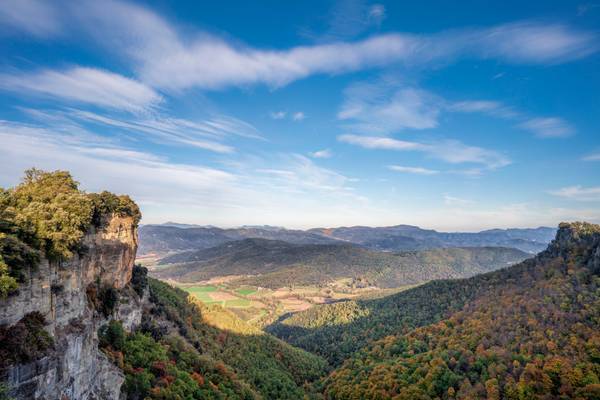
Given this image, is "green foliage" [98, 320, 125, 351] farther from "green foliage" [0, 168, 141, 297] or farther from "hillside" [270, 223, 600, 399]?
"hillside" [270, 223, 600, 399]

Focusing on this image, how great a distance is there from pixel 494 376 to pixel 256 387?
46.5m

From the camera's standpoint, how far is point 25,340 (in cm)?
1973

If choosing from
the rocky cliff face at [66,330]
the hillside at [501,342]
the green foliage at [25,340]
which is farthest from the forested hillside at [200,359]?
the green foliage at [25,340]

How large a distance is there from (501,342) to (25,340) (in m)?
82.5

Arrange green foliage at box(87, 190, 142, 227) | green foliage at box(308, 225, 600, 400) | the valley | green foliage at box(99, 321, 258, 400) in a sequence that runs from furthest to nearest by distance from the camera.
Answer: green foliage at box(308, 225, 600, 400) < green foliage at box(99, 321, 258, 400) < green foliage at box(87, 190, 142, 227) < the valley

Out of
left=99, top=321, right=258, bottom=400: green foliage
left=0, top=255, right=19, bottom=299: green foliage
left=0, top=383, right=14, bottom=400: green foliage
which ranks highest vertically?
left=0, top=255, right=19, bottom=299: green foliage

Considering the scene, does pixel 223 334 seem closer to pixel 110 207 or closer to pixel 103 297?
pixel 103 297

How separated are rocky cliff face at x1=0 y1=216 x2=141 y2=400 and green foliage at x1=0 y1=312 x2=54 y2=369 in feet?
1.28


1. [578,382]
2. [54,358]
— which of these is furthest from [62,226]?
[578,382]

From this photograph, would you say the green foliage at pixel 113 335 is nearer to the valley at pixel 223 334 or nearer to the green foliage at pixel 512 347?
the valley at pixel 223 334

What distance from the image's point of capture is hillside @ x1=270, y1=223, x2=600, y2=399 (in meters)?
55.4

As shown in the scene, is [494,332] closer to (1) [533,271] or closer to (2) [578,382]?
(2) [578,382]

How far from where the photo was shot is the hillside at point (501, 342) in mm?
55375

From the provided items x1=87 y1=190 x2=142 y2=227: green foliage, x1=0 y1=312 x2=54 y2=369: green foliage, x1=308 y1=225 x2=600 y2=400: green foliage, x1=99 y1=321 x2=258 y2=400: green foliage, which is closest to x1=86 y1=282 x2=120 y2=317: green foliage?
x1=99 y1=321 x2=258 y2=400: green foliage
